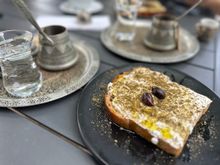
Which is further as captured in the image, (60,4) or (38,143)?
(60,4)

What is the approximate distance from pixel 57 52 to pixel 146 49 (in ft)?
1.31

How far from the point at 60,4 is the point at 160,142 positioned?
1199 mm

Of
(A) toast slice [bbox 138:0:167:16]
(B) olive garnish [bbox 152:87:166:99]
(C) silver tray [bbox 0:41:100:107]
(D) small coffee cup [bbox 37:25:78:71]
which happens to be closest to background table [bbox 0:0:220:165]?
(C) silver tray [bbox 0:41:100:107]

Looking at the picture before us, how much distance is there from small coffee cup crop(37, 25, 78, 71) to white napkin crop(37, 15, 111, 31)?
352 mm

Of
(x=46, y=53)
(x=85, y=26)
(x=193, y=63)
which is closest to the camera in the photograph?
(x=46, y=53)

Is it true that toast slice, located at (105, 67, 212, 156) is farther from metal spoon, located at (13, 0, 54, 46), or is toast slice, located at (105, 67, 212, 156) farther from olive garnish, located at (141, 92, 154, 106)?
metal spoon, located at (13, 0, 54, 46)

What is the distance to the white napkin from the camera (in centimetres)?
119

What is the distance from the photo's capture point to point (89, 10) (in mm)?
1353

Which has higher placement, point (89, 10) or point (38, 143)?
point (89, 10)

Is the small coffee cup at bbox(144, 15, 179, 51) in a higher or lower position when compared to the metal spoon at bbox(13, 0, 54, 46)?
lower

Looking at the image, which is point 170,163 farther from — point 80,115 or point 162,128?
point 80,115

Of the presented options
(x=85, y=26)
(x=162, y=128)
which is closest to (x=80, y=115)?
(x=162, y=128)

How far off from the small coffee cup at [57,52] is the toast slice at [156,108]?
0.68ft

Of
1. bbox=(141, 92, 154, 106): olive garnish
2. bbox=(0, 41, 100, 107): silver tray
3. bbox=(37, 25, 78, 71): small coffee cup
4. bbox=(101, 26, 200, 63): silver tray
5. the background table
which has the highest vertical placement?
bbox=(37, 25, 78, 71): small coffee cup
